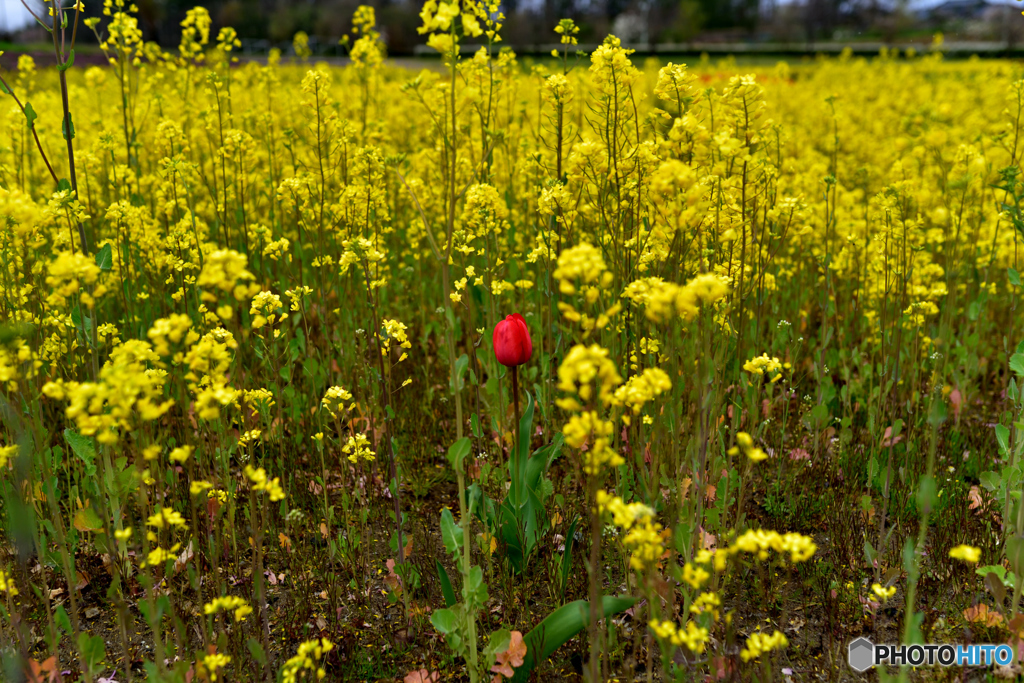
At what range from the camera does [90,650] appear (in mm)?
1852

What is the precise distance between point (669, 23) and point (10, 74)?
6831 cm

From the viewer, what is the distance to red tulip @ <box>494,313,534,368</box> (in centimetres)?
223

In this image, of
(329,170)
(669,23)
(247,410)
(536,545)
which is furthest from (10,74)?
(669,23)

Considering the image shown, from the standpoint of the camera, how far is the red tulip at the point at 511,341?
2234mm

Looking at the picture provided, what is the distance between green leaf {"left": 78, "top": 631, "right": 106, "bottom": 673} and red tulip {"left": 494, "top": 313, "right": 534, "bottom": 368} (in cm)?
133

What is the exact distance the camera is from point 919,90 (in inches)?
440

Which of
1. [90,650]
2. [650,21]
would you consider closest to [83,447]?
[90,650]

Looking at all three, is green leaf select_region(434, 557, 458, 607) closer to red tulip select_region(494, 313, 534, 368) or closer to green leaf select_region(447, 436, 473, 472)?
green leaf select_region(447, 436, 473, 472)

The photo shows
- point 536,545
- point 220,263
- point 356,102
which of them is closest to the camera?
point 220,263

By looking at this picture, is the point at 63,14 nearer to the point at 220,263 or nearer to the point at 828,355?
the point at 220,263

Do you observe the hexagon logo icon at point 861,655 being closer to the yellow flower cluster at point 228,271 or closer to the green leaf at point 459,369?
the green leaf at point 459,369

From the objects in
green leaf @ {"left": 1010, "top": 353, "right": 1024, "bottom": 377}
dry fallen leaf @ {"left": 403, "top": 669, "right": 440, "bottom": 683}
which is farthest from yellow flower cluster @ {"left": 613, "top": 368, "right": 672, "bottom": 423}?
green leaf @ {"left": 1010, "top": 353, "right": 1024, "bottom": 377}

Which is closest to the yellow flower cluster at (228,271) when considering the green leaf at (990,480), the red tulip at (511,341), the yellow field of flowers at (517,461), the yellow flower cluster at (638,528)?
the yellow field of flowers at (517,461)

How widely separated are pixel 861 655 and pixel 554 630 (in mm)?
1031
